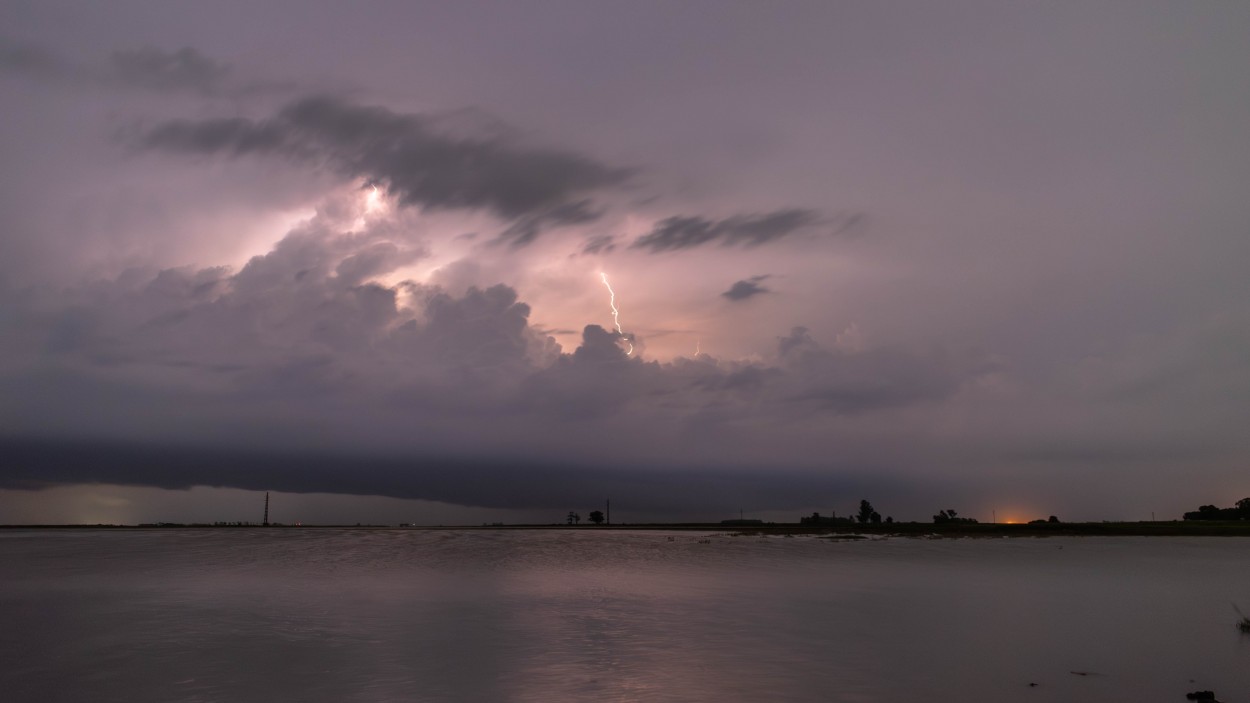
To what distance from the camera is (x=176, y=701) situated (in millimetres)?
18125

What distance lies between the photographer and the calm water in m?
19.8

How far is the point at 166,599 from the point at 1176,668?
3912 centimetres

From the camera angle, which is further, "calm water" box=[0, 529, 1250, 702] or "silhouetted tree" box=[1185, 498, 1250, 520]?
"silhouetted tree" box=[1185, 498, 1250, 520]

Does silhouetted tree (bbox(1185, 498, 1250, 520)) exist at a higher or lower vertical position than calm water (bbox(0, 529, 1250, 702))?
lower

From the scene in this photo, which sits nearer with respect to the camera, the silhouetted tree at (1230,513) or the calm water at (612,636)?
the calm water at (612,636)

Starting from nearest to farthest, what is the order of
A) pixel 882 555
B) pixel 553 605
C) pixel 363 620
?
pixel 363 620, pixel 553 605, pixel 882 555

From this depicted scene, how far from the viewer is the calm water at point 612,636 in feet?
65.1

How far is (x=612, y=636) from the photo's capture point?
2695 cm

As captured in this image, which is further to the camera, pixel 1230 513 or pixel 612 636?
pixel 1230 513

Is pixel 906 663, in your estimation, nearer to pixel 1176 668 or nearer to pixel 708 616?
pixel 1176 668

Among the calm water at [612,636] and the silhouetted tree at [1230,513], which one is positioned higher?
the calm water at [612,636]

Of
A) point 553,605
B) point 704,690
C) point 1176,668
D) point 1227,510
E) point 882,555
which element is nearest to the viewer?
point 704,690

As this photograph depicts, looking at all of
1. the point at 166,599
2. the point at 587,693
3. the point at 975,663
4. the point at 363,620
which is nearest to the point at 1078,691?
the point at 975,663

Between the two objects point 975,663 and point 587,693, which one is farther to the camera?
point 975,663
